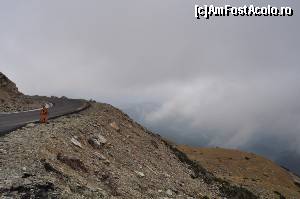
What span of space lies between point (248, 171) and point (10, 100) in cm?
3353

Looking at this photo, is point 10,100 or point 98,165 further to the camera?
point 10,100

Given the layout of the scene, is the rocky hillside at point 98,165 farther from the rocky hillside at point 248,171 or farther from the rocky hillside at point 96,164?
the rocky hillside at point 248,171

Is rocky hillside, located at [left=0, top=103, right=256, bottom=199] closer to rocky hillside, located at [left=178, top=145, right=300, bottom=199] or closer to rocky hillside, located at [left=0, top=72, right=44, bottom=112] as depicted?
rocky hillside, located at [left=178, top=145, right=300, bottom=199]

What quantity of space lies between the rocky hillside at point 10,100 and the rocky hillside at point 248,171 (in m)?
22.2

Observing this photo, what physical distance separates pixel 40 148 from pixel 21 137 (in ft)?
10.9

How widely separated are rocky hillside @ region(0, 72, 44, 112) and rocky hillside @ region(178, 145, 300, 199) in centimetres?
2217

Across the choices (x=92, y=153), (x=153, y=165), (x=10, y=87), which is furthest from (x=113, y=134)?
(x=10, y=87)

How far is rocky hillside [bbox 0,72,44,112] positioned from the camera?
5369cm

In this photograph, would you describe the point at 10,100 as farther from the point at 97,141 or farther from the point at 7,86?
the point at 97,141

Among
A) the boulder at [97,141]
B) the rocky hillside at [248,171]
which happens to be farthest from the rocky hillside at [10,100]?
the rocky hillside at [248,171]

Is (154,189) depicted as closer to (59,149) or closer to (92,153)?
(92,153)

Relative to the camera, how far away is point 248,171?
65062 mm

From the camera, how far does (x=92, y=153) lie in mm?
28172

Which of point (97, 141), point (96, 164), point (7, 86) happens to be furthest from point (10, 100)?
point (96, 164)
